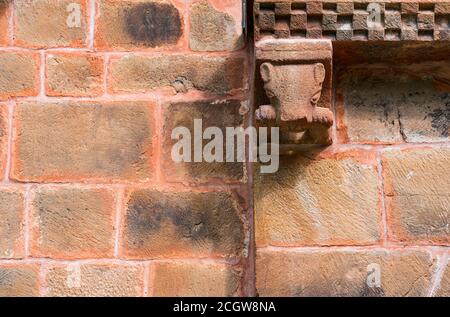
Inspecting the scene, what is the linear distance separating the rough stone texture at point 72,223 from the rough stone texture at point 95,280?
0.05 meters

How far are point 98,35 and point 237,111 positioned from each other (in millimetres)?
640

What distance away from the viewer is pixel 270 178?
2.56 m

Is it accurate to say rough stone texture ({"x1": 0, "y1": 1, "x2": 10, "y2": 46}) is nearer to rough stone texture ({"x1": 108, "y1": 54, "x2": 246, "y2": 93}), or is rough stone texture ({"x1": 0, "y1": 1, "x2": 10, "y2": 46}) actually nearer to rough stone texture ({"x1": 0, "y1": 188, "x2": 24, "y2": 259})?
rough stone texture ({"x1": 108, "y1": 54, "x2": 246, "y2": 93})

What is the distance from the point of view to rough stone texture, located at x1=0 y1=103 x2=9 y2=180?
2.73 meters

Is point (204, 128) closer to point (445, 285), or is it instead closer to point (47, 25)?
point (47, 25)

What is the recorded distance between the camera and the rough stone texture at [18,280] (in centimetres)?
262

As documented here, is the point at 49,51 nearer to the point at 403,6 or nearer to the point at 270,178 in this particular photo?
the point at 270,178

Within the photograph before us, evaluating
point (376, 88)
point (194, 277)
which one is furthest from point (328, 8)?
point (194, 277)

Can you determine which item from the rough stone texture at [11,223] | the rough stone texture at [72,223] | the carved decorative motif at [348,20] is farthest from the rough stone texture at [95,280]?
the carved decorative motif at [348,20]

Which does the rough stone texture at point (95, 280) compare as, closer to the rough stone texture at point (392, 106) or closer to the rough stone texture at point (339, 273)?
the rough stone texture at point (339, 273)

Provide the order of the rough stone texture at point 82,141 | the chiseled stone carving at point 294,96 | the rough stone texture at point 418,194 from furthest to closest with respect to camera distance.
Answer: the rough stone texture at point 82,141 < the rough stone texture at point 418,194 < the chiseled stone carving at point 294,96

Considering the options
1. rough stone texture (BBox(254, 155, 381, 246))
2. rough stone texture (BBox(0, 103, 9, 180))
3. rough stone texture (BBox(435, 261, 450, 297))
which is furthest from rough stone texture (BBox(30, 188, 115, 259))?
rough stone texture (BBox(435, 261, 450, 297))

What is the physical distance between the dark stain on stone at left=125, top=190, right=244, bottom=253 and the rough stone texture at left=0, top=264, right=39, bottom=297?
37cm

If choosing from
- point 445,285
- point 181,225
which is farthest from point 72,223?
point 445,285
